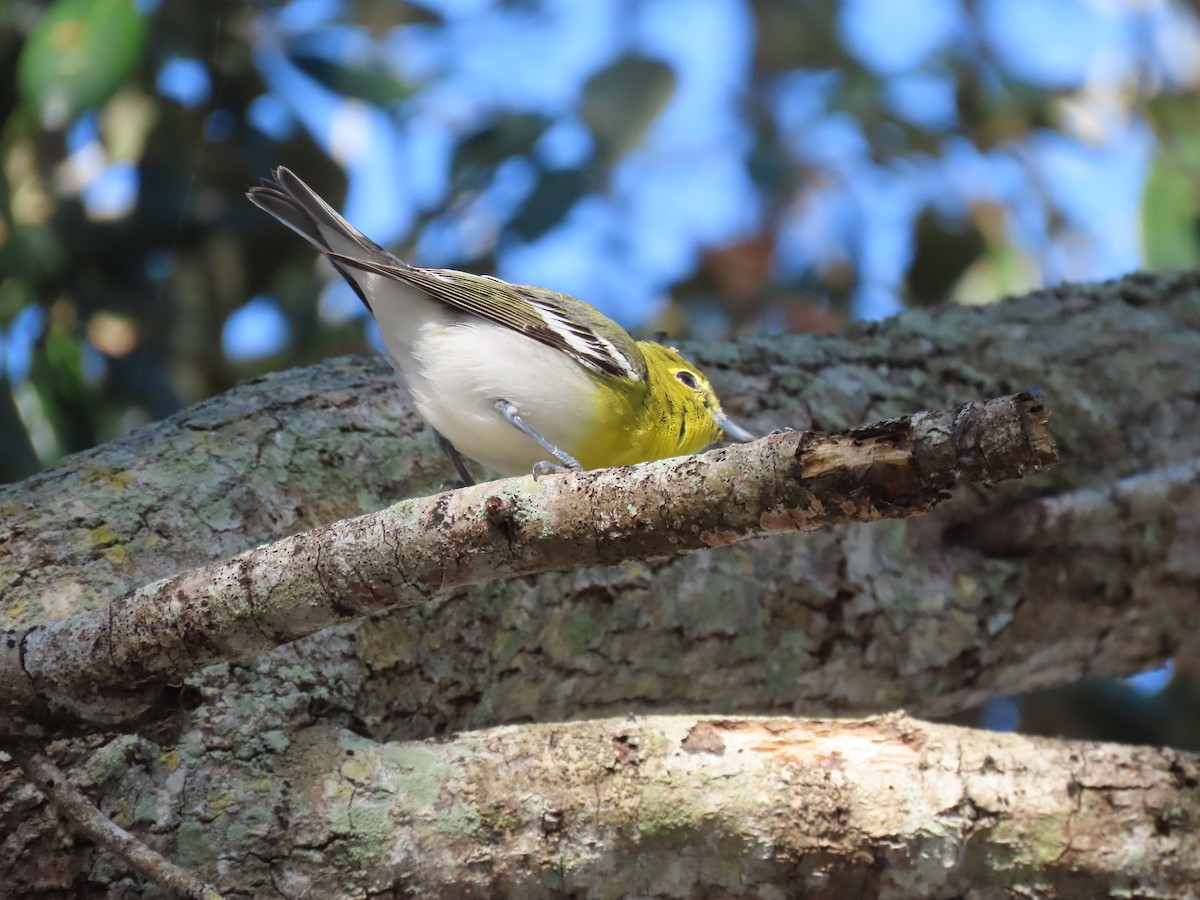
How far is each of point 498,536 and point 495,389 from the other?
108 centimetres

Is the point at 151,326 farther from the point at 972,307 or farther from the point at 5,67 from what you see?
the point at 972,307

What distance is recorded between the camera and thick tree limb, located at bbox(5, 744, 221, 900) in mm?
1854

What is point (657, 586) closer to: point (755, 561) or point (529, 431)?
point (755, 561)

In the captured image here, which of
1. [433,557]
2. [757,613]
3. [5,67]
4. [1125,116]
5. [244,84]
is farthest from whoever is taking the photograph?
[1125,116]

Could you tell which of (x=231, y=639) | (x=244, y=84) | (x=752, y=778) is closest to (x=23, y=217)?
(x=244, y=84)

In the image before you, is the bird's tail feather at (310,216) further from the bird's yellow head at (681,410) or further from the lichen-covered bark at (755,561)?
the bird's yellow head at (681,410)

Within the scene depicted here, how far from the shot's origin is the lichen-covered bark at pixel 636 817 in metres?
2.15

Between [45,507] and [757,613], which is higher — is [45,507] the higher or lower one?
→ the lower one

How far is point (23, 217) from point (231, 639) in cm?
403

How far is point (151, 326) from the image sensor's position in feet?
16.4

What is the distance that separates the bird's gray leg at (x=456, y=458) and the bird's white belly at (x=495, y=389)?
11 cm

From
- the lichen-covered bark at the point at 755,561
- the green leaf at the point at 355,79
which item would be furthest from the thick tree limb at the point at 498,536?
the green leaf at the point at 355,79

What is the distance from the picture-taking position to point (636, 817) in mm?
2246

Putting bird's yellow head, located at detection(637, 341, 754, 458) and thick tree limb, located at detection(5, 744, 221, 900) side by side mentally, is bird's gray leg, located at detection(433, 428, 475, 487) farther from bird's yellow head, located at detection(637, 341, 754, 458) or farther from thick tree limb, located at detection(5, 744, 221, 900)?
thick tree limb, located at detection(5, 744, 221, 900)
